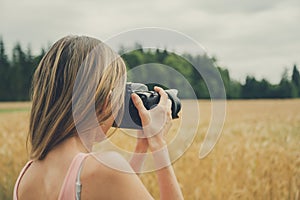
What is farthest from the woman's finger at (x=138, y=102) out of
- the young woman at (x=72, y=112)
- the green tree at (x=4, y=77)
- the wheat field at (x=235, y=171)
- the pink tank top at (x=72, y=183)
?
the green tree at (x=4, y=77)

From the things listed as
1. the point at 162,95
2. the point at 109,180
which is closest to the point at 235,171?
the point at 162,95

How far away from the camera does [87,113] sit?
0.76 metres

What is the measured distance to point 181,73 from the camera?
991 mm

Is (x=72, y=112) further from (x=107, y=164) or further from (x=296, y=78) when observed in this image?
(x=296, y=78)

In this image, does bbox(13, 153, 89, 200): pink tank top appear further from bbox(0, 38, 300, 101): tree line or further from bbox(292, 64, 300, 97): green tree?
bbox(292, 64, 300, 97): green tree

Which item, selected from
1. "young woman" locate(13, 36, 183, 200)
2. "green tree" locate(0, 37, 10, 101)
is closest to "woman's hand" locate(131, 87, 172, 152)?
"young woman" locate(13, 36, 183, 200)

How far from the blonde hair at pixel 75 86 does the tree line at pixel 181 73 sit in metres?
0.10

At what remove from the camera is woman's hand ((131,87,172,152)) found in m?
Answer: 0.77

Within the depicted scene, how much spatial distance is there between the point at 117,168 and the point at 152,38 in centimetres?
43

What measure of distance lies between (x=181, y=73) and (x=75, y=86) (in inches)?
10.9

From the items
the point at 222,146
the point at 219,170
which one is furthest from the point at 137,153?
the point at 222,146

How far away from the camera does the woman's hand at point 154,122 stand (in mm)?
767

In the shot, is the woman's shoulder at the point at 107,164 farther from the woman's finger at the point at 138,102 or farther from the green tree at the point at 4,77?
the green tree at the point at 4,77

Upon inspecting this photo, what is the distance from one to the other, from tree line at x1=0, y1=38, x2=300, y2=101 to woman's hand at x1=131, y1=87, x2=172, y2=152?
0.32 ft
